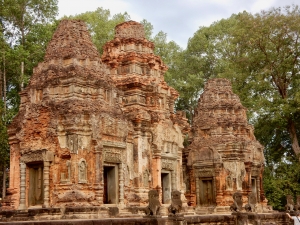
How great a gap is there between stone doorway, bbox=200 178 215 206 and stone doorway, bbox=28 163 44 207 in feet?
28.0

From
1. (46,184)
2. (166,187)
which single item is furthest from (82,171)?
(166,187)

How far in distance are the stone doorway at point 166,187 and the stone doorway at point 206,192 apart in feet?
10.3

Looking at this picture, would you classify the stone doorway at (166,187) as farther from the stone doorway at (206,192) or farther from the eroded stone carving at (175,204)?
the eroded stone carving at (175,204)

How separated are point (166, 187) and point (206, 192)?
3360 millimetres

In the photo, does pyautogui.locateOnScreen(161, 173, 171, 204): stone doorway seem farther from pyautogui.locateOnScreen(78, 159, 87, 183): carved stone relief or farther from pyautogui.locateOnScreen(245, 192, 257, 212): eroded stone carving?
pyautogui.locateOnScreen(78, 159, 87, 183): carved stone relief

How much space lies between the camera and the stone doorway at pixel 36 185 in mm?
13203

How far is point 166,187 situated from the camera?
17.0 meters

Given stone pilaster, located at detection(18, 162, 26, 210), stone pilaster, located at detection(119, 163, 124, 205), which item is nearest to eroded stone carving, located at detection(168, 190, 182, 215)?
stone pilaster, located at detection(119, 163, 124, 205)

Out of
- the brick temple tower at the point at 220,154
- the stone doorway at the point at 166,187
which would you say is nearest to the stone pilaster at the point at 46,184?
the stone doorway at the point at 166,187

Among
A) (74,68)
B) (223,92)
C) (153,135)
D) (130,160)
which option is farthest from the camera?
(223,92)

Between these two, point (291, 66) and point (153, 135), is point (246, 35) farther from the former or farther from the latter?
point (153, 135)

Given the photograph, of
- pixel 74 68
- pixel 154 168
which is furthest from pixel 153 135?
pixel 74 68

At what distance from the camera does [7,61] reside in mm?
21641

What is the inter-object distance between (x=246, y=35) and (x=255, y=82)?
2646 mm
